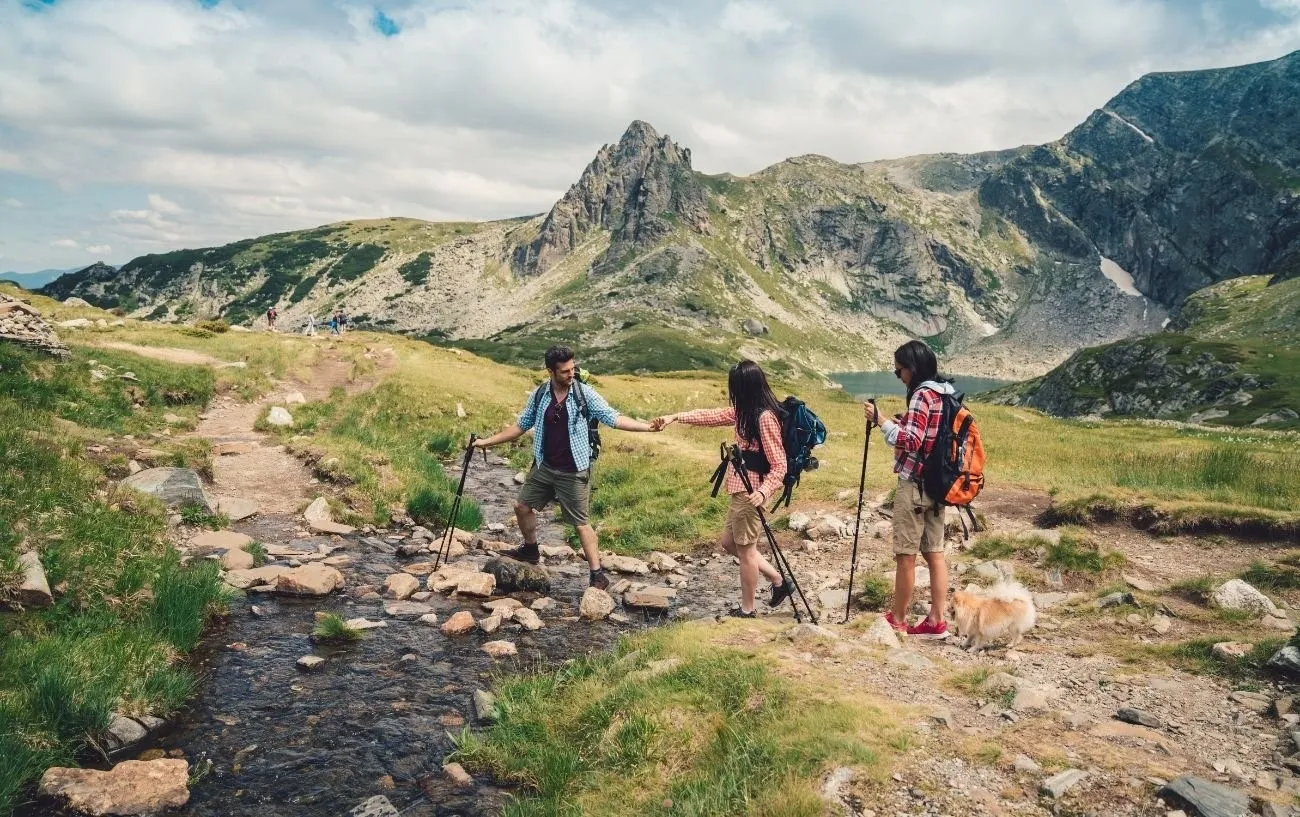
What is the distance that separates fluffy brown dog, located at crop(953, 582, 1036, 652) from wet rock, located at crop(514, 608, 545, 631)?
6.65m

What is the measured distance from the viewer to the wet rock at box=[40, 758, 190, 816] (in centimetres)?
678

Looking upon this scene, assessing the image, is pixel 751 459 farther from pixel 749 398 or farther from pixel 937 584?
pixel 937 584

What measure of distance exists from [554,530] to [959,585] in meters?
10.7

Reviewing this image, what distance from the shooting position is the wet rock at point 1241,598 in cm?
1034

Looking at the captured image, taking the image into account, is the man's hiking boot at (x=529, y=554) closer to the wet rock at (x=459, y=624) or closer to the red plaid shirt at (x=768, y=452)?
the wet rock at (x=459, y=624)

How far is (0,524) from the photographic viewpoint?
9609mm

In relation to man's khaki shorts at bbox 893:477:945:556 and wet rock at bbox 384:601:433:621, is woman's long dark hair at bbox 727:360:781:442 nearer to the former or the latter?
man's khaki shorts at bbox 893:477:945:556

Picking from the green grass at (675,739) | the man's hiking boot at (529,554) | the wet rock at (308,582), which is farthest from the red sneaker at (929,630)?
the wet rock at (308,582)

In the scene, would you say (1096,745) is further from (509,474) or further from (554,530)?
(509,474)

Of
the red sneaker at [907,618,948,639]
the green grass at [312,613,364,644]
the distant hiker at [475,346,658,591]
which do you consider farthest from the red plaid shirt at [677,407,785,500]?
the green grass at [312,613,364,644]

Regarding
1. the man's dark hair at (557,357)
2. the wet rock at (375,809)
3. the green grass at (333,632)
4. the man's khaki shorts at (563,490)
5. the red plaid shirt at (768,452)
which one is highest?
the man's dark hair at (557,357)

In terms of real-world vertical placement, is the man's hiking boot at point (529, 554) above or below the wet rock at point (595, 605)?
above

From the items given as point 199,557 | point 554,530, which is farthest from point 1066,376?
point 199,557

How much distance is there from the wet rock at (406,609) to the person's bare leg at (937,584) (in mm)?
8157
